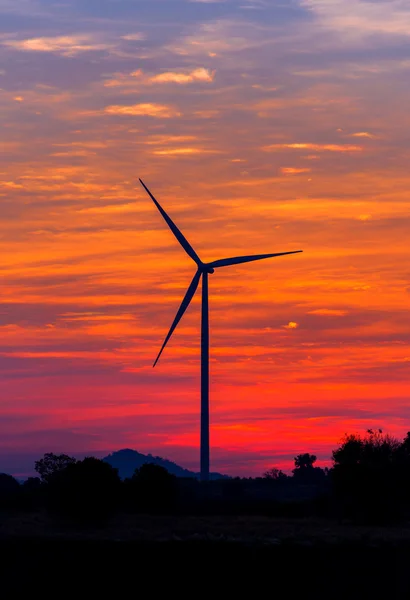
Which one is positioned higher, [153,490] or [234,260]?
[234,260]

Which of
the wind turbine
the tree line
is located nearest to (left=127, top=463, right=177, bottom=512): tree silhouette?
the tree line

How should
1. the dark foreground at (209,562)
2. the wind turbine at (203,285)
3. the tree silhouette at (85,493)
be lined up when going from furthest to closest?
the wind turbine at (203,285)
the tree silhouette at (85,493)
the dark foreground at (209,562)

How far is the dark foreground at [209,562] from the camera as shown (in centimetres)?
7556

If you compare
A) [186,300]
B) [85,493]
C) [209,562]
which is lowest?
[209,562]

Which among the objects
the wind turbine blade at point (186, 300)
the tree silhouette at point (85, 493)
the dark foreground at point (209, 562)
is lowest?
the dark foreground at point (209, 562)

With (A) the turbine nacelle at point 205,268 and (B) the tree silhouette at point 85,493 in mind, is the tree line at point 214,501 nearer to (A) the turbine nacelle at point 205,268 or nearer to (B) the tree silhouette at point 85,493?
(B) the tree silhouette at point 85,493

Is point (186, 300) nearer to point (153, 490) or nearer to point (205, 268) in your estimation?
point (205, 268)

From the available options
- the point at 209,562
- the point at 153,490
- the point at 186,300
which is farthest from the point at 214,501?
the point at 209,562

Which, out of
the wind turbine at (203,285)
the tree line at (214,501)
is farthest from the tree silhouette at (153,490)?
the wind turbine at (203,285)

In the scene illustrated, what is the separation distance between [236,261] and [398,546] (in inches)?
2011

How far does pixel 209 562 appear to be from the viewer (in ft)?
263

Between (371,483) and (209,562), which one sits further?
(371,483)

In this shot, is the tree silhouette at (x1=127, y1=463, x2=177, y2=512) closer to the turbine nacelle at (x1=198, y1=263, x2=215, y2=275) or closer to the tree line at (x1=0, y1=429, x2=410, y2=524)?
the tree line at (x1=0, y1=429, x2=410, y2=524)

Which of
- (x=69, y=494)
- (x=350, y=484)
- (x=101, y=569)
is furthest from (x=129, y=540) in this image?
(x=350, y=484)
